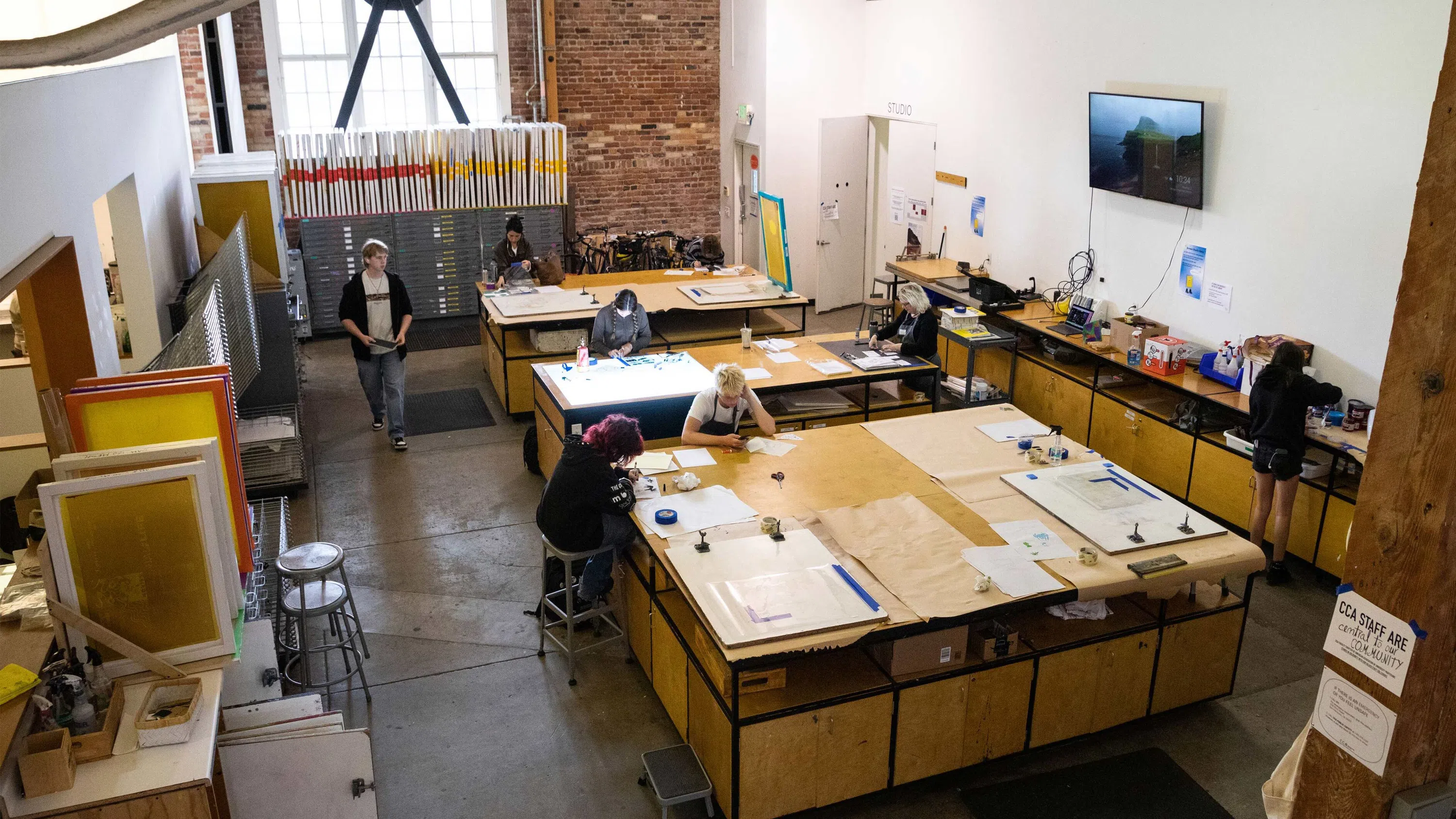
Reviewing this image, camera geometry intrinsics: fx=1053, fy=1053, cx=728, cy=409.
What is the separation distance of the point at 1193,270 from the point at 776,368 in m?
3.04

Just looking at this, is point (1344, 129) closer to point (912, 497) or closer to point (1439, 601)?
point (912, 497)

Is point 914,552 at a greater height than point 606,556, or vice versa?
point 914,552

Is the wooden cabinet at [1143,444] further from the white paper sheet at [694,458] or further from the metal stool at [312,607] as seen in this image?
the metal stool at [312,607]

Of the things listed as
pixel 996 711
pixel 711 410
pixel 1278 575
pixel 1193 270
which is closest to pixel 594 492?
pixel 711 410

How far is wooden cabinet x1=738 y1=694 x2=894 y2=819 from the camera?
406 centimetres

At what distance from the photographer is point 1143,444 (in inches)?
286

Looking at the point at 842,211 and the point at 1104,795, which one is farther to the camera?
the point at 842,211

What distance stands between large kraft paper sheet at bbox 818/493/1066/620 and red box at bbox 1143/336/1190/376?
290cm

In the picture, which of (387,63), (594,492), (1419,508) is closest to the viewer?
(1419,508)

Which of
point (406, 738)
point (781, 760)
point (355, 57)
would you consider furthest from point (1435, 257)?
point (355, 57)

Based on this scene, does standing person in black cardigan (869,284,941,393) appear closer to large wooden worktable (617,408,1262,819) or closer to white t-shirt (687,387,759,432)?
white t-shirt (687,387,759,432)

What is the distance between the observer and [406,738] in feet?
15.9

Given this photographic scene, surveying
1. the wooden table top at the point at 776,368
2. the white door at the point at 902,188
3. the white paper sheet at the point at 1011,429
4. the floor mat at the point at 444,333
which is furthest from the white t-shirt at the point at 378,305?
the white door at the point at 902,188

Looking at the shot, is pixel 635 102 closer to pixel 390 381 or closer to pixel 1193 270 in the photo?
pixel 390 381
